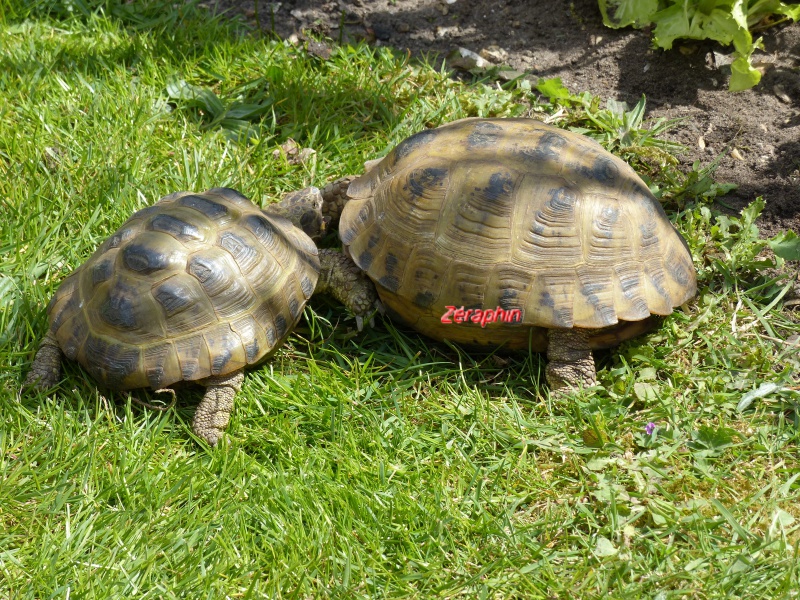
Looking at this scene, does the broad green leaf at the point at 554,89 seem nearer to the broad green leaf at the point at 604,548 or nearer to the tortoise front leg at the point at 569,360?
the tortoise front leg at the point at 569,360

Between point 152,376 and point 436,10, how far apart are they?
417cm

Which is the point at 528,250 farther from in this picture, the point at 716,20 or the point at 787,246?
the point at 716,20

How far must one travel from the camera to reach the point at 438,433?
Result: 3674 millimetres

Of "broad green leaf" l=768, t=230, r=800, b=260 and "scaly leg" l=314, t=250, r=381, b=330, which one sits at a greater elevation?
"broad green leaf" l=768, t=230, r=800, b=260

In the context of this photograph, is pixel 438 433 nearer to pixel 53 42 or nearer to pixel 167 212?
pixel 167 212

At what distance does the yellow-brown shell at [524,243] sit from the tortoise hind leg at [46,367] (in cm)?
161

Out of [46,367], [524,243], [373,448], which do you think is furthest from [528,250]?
[46,367]

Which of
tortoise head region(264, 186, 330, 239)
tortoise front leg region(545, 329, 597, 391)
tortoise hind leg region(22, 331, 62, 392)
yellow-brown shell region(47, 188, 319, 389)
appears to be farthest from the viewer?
tortoise head region(264, 186, 330, 239)

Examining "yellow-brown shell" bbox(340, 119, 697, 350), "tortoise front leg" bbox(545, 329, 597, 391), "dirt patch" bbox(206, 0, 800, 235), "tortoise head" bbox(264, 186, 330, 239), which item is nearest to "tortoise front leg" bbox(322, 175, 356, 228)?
"tortoise head" bbox(264, 186, 330, 239)

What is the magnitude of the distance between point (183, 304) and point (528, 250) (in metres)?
1.71

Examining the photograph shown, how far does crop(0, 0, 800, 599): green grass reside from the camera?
121 inches

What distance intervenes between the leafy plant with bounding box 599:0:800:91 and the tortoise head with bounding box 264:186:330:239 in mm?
2797

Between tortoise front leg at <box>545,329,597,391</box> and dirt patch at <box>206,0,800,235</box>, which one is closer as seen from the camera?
tortoise front leg at <box>545,329,597,391</box>

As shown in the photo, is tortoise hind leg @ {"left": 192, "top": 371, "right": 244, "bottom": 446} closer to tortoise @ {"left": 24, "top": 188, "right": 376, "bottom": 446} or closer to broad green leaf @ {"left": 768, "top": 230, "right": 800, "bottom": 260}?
tortoise @ {"left": 24, "top": 188, "right": 376, "bottom": 446}
